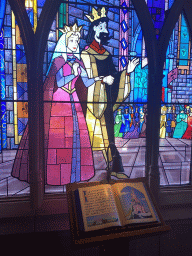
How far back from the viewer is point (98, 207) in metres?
1.50

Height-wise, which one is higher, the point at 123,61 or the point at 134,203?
the point at 123,61

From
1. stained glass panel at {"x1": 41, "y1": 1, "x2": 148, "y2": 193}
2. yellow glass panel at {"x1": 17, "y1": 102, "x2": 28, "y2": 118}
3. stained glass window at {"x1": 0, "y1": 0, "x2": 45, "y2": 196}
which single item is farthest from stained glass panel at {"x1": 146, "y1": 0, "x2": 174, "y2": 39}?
yellow glass panel at {"x1": 17, "y1": 102, "x2": 28, "y2": 118}

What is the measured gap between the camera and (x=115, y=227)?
4.73ft

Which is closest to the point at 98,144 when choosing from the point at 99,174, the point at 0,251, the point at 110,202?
the point at 99,174

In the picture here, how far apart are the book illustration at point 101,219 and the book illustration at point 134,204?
0.11 meters

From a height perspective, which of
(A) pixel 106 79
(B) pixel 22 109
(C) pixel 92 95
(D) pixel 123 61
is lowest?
(B) pixel 22 109

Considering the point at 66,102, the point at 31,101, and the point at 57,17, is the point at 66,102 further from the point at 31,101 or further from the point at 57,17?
the point at 57,17

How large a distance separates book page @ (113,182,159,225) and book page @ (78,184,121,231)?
2.7 inches

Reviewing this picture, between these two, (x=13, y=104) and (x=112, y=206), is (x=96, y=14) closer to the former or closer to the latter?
(x=13, y=104)

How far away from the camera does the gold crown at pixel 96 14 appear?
262 centimetres

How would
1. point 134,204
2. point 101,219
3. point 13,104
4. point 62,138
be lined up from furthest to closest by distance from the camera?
point 62,138 < point 13,104 < point 134,204 < point 101,219

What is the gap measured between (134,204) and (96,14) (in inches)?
89.3

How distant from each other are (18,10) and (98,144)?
69.8 inches

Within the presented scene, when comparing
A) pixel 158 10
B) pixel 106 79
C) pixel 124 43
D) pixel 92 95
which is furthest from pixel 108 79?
pixel 158 10
